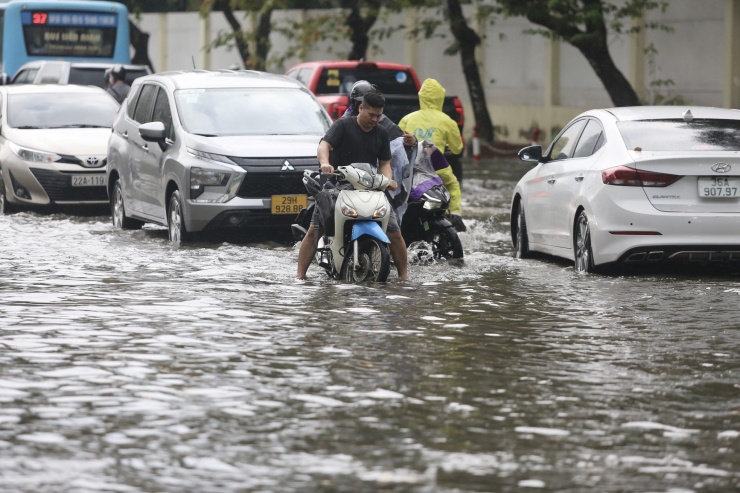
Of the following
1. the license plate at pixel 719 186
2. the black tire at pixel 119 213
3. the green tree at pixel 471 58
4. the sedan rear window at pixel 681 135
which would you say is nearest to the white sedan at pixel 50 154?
the black tire at pixel 119 213

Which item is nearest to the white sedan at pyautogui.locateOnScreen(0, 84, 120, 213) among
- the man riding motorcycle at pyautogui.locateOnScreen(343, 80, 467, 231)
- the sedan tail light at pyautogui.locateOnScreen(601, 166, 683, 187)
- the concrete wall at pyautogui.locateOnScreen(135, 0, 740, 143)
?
the man riding motorcycle at pyautogui.locateOnScreen(343, 80, 467, 231)

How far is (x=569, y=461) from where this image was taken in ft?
21.9

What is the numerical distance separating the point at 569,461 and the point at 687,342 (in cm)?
349

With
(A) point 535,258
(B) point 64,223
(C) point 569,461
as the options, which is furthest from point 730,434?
(B) point 64,223

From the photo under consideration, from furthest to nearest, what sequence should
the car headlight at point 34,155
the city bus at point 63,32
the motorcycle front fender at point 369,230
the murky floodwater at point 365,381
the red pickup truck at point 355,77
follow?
the city bus at point 63,32, the red pickup truck at point 355,77, the car headlight at point 34,155, the motorcycle front fender at point 369,230, the murky floodwater at point 365,381

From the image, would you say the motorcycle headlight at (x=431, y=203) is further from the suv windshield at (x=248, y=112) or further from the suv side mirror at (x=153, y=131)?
the suv side mirror at (x=153, y=131)

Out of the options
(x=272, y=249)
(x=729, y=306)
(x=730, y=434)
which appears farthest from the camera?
(x=272, y=249)

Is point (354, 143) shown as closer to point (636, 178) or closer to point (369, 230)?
point (369, 230)

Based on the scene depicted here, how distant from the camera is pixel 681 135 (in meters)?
13.4

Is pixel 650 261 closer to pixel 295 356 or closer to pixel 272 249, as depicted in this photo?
pixel 272 249

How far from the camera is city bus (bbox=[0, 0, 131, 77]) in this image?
123 feet

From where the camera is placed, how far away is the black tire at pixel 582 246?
44.2 feet

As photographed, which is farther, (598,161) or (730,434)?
(598,161)

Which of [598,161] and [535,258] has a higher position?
[598,161]
